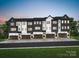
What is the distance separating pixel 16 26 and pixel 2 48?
341mm

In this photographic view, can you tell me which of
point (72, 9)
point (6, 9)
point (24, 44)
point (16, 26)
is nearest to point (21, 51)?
point (24, 44)

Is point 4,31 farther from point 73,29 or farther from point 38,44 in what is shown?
point 73,29

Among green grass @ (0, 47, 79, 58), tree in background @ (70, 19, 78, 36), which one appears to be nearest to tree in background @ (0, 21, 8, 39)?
green grass @ (0, 47, 79, 58)

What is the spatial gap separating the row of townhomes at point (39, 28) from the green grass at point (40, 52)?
0.58ft

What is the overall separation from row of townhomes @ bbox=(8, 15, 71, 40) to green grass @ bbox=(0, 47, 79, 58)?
0.18 m

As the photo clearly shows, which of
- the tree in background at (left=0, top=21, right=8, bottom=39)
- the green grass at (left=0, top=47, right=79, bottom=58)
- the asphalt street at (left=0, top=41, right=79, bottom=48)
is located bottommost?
the green grass at (left=0, top=47, right=79, bottom=58)

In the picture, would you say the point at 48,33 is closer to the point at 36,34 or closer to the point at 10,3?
the point at 36,34

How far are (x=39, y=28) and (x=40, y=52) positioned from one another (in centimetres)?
32

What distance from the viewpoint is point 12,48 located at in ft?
12.0

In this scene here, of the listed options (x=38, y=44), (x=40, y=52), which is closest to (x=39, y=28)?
(x=38, y=44)

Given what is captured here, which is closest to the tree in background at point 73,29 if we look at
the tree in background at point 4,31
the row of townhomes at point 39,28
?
the row of townhomes at point 39,28

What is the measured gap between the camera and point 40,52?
3.61m

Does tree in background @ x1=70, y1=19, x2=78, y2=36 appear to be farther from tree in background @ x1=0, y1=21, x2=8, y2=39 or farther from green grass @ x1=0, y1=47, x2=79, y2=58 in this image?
tree in background @ x1=0, y1=21, x2=8, y2=39

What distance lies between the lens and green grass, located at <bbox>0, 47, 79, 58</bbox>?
359 cm
